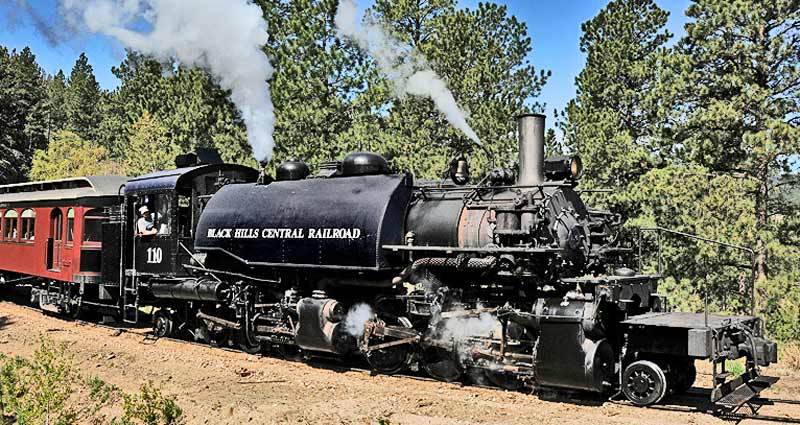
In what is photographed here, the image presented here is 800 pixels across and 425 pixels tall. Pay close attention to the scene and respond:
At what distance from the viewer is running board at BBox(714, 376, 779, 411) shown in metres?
8.11

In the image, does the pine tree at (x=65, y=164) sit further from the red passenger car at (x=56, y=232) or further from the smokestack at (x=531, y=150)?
the smokestack at (x=531, y=150)

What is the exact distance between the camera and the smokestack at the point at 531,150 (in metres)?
10.6

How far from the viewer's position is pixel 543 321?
902cm

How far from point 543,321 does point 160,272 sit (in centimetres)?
844

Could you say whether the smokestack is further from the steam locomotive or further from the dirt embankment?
the dirt embankment

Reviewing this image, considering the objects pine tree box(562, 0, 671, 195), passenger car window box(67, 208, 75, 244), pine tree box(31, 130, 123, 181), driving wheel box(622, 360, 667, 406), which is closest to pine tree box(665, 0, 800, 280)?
pine tree box(562, 0, 671, 195)

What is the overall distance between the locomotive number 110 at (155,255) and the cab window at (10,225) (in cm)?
755

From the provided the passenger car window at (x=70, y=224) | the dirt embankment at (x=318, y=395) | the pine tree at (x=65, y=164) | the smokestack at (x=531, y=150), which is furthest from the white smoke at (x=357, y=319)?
the pine tree at (x=65, y=164)

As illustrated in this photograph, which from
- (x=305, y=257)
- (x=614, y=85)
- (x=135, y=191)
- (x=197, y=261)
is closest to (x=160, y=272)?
(x=197, y=261)

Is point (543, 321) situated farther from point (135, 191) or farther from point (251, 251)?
point (135, 191)

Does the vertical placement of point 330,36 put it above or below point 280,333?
above

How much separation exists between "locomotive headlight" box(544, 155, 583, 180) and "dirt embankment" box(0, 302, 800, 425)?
129 inches

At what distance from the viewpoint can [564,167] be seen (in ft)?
33.6

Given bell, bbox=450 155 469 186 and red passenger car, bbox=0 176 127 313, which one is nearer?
bell, bbox=450 155 469 186
